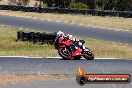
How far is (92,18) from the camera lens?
42.5 m

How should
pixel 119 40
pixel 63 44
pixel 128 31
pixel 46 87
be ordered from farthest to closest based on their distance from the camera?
pixel 128 31 < pixel 119 40 < pixel 63 44 < pixel 46 87

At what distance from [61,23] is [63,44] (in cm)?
2157

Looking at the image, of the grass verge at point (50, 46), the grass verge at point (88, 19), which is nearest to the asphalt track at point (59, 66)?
the grass verge at point (50, 46)

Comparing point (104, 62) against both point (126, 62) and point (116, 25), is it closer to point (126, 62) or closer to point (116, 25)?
point (126, 62)

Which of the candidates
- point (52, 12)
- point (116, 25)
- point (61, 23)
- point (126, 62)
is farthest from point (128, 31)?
point (126, 62)

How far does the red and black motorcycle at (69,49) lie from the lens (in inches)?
679

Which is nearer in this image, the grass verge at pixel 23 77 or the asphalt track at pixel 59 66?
the grass verge at pixel 23 77

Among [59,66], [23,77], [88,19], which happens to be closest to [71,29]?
[88,19]

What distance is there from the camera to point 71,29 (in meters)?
35.2

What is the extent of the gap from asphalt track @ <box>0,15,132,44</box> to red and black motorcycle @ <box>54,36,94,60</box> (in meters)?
12.6

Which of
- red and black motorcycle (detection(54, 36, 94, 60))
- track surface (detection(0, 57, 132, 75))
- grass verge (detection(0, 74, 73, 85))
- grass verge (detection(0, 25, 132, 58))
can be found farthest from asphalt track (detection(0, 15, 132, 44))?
grass verge (detection(0, 74, 73, 85))

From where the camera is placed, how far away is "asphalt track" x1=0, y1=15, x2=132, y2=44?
1251 inches

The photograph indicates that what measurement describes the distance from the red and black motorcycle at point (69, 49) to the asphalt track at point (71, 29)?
12.6m

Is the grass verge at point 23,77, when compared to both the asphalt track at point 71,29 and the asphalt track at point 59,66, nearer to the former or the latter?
the asphalt track at point 59,66
